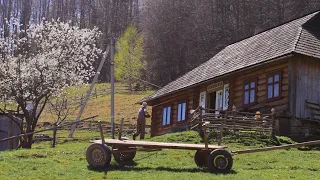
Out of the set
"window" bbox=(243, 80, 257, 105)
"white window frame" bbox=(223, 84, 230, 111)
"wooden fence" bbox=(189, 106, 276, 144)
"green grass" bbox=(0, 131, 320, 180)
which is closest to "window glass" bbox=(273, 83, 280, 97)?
"window" bbox=(243, 80, 257, 105)

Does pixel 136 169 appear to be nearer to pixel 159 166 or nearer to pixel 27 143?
pixel 159 166

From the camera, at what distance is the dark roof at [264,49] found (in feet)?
82.3

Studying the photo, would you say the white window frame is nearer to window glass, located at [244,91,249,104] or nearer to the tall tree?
window glass, located at [244,91,249,104]

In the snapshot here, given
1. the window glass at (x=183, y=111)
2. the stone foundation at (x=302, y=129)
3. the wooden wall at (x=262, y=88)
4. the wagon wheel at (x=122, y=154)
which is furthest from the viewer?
the window glass at (x=183, y=111)

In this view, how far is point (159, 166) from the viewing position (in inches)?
609

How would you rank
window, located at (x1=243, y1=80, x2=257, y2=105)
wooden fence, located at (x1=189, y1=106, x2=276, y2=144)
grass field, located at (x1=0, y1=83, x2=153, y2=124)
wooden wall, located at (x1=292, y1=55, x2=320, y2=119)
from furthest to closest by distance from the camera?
grass field, located at (x1=0, y1=83, x2=153, y2=124), window, located at (x1=243, y1=80, x2=257, y2=105), wooden wall, located at (x1=292, y1=55, x2=320, y2=119), wooden fence, located at (x1=189, y1=106, x2=276, y2=144)

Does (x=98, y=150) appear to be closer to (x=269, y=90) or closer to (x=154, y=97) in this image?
(x=269, y=90)

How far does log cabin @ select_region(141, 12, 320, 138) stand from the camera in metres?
24.2

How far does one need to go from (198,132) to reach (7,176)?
1157cm

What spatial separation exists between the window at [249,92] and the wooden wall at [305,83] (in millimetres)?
2698

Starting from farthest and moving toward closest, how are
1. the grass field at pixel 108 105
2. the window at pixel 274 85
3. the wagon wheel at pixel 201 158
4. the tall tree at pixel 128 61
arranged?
1. the tall tree at pixel 128 61
2. the grass field at pixel 108 105
3. the window at pixel 274 85
4. the wagon wheel at pixel 201 158

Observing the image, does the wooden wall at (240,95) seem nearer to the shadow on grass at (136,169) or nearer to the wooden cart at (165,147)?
the wooden cart at (165,147)

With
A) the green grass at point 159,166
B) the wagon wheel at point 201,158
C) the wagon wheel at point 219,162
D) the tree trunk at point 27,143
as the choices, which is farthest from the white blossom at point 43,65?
the wagon wheel at point 219,162

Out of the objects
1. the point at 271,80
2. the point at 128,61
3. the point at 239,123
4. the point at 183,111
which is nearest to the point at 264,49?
the point at 271,80
